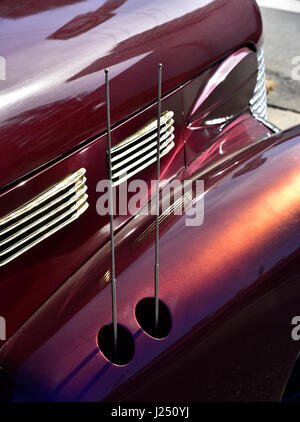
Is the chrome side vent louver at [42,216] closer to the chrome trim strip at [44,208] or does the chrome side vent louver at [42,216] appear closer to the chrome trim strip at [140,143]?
the chrome trim strip at [44,208]

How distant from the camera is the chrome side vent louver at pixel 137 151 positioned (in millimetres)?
1564

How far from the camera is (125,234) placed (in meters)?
1.50

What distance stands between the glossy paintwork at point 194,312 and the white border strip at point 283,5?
4.57 m

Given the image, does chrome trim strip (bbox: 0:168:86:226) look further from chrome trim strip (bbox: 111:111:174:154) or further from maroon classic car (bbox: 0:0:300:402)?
chrome trim strip (bbox: 111:111:174:154)

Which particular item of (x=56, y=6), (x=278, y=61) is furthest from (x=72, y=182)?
(x=278, y=61)


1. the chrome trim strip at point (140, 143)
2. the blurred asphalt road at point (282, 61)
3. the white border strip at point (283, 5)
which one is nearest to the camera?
the chrome trim strip at point (140, 143)

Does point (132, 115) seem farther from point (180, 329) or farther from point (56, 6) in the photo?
point (180, 329)

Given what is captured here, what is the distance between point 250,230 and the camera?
1.37m

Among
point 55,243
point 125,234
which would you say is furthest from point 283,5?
point 55,243

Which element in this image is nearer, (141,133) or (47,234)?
(47,234)

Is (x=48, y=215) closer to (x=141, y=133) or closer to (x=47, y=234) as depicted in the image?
(x=47, y=234)

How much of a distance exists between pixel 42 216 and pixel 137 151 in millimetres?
374

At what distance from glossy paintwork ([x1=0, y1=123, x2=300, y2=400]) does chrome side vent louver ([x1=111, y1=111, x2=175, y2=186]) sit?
0.17 m

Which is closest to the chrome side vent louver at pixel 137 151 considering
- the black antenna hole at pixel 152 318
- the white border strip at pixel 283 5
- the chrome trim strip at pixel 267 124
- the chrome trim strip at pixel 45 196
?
the chrome trim strip at pixel 45 196
